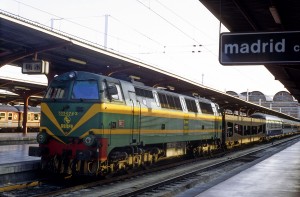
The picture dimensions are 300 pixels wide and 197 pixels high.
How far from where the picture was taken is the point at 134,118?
14180mm

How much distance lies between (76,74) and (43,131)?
7.57ft

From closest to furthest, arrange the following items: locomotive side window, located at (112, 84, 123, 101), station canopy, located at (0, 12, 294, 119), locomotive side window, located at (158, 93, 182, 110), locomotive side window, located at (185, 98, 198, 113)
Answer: locomotive side window, located at (112, 84, 123, 101)
station canopy, located at (0, 12, 294, 119)
locomotive side window, located at (158, 93, 182, 110)
locomotive side window, located at (185, 98, 198, 113)

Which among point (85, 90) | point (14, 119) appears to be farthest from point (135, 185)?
point (14, 119)

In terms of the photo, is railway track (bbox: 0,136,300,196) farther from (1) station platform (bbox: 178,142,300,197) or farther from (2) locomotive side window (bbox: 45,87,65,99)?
(2) locomotive side window (bbox: 45,87,65,99)

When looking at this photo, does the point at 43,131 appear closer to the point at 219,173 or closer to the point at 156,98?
the point at 156,98

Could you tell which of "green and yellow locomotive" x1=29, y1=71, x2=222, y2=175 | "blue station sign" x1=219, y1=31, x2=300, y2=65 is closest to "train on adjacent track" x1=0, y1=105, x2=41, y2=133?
"green and yellow locomotive" x1=29, y1=71, x2=222, y2=175

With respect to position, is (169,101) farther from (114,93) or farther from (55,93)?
(55,93)

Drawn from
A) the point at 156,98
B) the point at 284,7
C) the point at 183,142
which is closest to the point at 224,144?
the point at 183,142

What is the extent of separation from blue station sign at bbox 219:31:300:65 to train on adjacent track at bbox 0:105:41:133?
39.5 meters

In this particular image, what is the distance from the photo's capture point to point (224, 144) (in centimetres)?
2675

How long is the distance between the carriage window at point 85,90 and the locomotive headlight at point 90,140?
1.36m

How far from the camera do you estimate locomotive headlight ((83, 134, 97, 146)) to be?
1197cm

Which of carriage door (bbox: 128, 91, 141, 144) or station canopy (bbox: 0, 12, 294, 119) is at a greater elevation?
station canopy (bbox: 0, 12, 294, 119)

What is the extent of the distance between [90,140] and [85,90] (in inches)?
73.6
